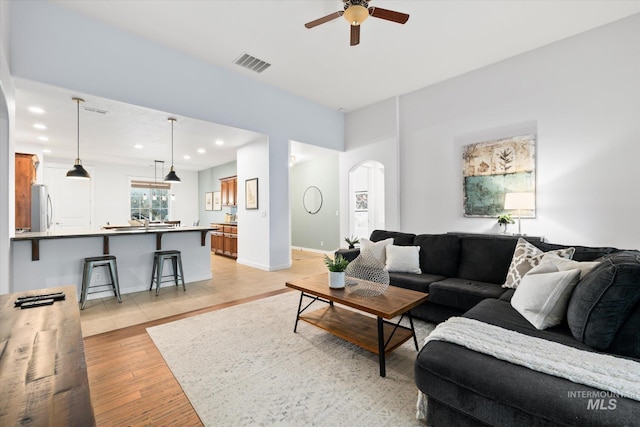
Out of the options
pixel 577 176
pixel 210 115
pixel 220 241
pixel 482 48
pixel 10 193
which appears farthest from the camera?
pixel 220 241

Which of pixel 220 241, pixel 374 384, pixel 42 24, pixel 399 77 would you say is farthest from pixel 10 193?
pixel 399 77

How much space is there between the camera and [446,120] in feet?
16.7

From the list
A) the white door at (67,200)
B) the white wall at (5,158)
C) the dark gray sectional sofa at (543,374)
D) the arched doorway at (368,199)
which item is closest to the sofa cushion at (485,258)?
the dark gray sectional sofa at (543,374)

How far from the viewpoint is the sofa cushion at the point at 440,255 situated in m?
3.23

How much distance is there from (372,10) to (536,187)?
135 inches

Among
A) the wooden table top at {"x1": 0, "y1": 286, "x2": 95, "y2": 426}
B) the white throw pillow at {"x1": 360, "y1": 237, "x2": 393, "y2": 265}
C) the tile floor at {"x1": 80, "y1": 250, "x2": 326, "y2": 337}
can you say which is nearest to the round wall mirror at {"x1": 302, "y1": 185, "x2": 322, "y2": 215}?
the tile floor at {"x1": 80, "y1": 250, "x2": 326, "y2": 337}

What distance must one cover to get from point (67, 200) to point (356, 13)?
8629mm

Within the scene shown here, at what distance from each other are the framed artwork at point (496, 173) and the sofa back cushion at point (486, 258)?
1.67 meters

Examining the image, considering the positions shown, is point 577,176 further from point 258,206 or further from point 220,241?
point 220,241

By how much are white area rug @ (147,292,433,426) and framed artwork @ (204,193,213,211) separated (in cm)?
673

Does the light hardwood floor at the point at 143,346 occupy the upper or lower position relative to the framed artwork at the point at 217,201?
lower

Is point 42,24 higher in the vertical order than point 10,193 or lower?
higher

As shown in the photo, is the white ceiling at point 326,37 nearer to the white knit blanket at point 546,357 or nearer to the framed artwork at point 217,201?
the white knit blanket at point 546,357

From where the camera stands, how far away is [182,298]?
12.7 feet
